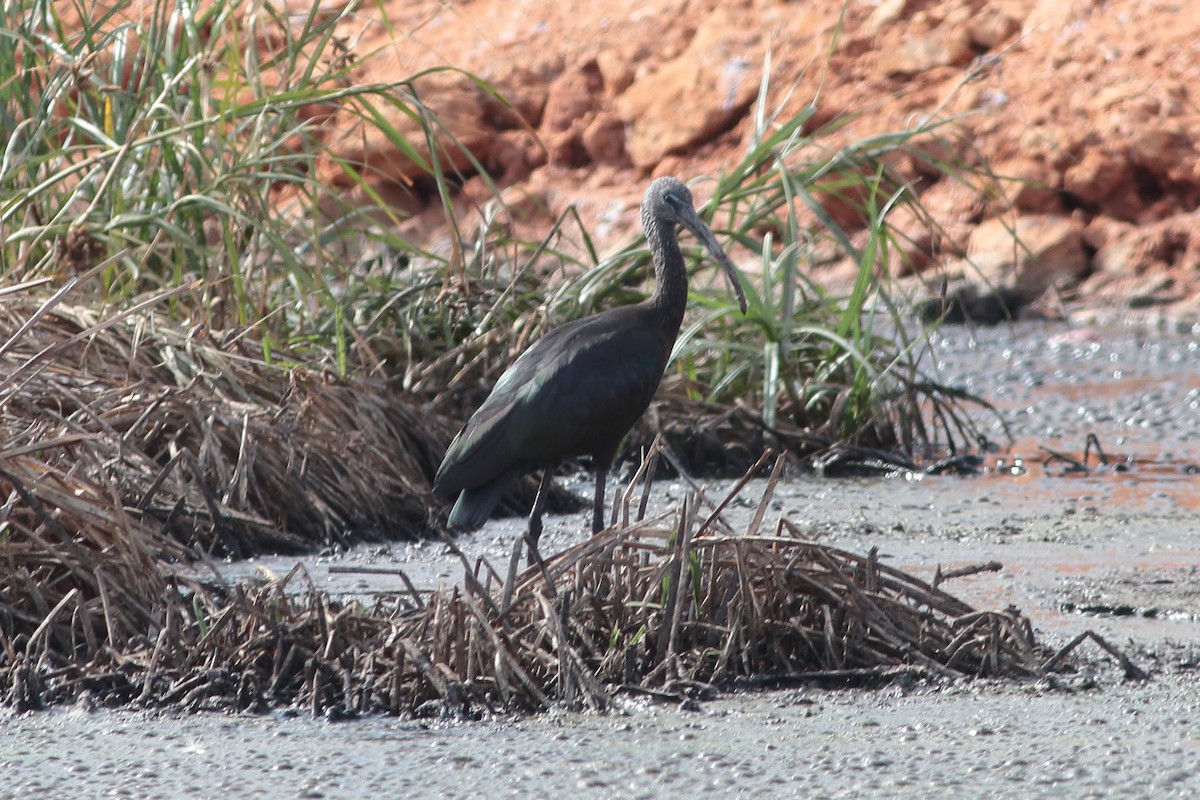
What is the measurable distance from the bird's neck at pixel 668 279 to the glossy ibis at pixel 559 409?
46 mm

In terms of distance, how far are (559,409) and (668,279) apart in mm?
581

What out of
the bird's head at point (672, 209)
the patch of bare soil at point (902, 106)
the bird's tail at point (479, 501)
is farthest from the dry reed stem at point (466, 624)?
the patch of bare soil at point (902, 106)

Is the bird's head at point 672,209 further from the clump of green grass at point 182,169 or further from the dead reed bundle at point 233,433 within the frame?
the dead reed bundle at point 233,433

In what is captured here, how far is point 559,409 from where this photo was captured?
4461 mm

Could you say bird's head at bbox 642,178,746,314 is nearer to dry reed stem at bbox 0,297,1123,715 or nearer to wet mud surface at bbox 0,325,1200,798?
wet mud surface at bbox 0,325,1200,798

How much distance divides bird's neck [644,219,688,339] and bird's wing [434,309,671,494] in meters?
0.17

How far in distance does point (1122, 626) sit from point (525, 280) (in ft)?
10.0

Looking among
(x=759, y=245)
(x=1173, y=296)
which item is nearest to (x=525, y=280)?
(x=759, y=245)

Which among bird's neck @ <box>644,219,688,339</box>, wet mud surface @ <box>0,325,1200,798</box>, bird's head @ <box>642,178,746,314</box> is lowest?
wet mud surface @ <box>0,325,1200,798</box>

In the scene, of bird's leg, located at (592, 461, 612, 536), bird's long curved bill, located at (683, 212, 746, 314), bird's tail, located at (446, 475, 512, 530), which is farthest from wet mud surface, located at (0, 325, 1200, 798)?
bird's long curved bill, located at (683, 212, 746, 314)

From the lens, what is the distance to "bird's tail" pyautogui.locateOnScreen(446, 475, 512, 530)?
455 cm

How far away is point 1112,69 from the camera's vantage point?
13266mm

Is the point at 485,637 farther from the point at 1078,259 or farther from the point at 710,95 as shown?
the point at 710,95

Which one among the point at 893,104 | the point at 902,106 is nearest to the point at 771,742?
the point at 902,106
